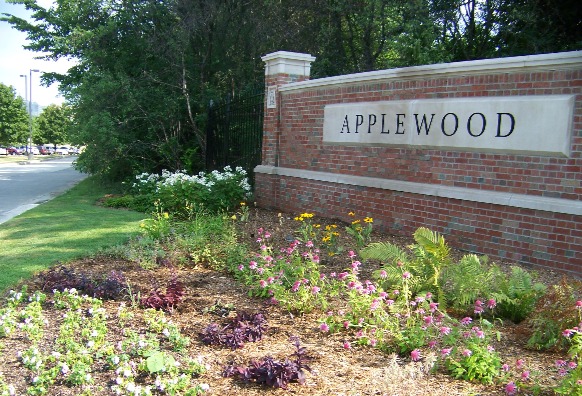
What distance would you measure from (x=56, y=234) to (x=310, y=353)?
5743 millimetres

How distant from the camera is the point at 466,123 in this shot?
6.73m

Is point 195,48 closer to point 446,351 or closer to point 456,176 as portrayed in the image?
point 456,176

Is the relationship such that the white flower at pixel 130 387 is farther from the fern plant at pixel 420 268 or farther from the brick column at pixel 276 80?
the brick column at pixel 276 80

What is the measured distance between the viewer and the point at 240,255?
6.18m

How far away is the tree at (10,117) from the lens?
55.3m

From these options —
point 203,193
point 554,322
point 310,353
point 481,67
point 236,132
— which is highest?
point 481,67

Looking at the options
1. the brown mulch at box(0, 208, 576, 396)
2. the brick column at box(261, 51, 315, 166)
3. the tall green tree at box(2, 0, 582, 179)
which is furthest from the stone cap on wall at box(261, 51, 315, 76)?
the brown mulch at box(0, 208, 576, 396)

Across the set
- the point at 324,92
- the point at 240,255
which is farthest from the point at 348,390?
the point at 324,92

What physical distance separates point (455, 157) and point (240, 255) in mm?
2980

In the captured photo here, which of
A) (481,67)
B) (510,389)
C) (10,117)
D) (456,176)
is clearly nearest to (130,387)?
(510,389)

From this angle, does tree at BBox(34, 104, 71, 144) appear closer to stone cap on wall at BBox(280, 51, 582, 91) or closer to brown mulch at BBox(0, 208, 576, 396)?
stone cap on wall at BBox(280, 51, 582, 91)

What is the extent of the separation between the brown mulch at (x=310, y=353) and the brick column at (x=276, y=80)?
17.4 ft

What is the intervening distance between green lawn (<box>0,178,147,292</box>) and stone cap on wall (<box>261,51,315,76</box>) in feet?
12.4

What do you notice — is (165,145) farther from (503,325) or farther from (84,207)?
(503,325)
